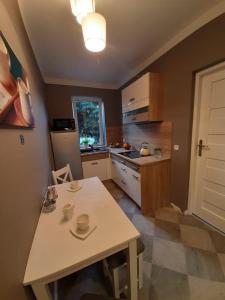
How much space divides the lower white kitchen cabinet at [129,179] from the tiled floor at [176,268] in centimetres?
49

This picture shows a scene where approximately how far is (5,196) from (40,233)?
51 cm

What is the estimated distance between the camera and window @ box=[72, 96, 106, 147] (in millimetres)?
3411

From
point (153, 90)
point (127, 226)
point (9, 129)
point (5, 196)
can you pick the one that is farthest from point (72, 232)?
point (153, 90)

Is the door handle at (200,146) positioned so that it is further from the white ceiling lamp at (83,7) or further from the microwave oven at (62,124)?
the microwave oven at (62,124)

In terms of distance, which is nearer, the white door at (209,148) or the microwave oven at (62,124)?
the white door at (209,148)

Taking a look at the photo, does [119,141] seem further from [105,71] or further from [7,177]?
[7,177]

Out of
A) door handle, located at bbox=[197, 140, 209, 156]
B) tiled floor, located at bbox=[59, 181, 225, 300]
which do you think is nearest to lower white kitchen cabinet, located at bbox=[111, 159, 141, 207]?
tiled floor, located at bbox=[59, 181, 225, 300]

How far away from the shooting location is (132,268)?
0.89 metres

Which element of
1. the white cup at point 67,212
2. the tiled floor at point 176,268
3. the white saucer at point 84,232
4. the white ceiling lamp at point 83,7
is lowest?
the tiled floor at point 176,268

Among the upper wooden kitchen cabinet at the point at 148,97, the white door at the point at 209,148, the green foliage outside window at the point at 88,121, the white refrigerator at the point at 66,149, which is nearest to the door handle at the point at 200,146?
the white door at the point at 209,148

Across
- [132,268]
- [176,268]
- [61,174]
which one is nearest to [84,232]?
[132,268]

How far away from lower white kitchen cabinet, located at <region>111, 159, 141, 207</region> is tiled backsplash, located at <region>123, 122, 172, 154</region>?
657 mm

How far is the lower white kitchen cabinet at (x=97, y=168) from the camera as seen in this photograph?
10.1 ft

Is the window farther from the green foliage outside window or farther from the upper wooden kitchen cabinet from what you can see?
the upper wooden kitchen cabinet
